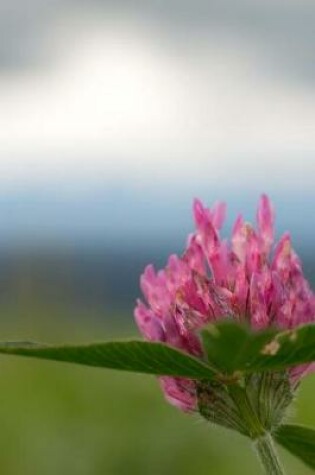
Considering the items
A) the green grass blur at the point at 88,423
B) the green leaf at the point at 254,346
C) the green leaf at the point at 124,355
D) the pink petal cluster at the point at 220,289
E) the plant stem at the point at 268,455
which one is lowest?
the plant stem at the point at 268,455

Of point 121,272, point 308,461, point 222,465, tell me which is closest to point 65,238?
point 222,465

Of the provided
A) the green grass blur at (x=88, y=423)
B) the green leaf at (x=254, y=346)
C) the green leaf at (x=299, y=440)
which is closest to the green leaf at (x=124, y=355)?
the green leaf at (x=254, y=346)

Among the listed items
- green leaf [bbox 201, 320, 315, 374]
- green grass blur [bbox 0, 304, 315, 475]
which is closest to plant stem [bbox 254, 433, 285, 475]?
green leaf [bbox 201, 320, 315, 374]

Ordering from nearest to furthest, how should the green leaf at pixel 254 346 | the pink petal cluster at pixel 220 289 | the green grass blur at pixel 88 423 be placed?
the green leaf at pixel 254 346 < the pink petal cluster at pixel 220 289 < the green grass blur at pixel 88 423

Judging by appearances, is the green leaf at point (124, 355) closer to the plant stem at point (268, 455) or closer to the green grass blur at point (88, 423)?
the plant stem at point (268, 455)

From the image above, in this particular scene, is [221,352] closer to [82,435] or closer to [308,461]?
[308,461]

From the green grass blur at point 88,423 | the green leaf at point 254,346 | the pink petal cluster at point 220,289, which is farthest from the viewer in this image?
the green grass blur at point 88,423
